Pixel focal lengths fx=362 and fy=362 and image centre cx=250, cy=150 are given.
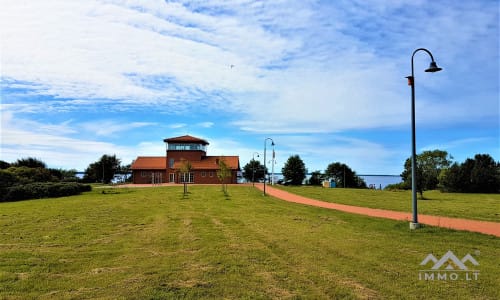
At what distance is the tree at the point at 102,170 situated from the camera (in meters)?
70.6

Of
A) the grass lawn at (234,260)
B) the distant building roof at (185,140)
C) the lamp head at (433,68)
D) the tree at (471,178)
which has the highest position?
the distant building roof at (185,140)

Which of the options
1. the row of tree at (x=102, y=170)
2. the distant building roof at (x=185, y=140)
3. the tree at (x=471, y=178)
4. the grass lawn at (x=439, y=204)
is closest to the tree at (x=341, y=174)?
the tree at (x=471, y=178)

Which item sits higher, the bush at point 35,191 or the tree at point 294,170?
the tree at point 294,170

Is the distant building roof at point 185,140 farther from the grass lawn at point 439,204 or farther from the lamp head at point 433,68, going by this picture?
the lamp head at point 433,68

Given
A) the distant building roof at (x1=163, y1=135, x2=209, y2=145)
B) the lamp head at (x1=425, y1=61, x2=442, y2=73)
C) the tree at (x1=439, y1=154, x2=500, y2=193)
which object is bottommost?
the tree at (x1=439, y1=154, x2=500, y2=193)

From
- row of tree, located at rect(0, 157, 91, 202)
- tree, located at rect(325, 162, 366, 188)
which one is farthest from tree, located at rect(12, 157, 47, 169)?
tree, located at rect(325, 162, 366, 188)

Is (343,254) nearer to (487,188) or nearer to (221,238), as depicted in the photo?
(221,238)

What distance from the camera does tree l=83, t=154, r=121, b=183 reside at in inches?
2778

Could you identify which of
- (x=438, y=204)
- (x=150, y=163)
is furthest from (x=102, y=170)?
(x=438, y=204)

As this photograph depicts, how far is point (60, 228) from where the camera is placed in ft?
42.8

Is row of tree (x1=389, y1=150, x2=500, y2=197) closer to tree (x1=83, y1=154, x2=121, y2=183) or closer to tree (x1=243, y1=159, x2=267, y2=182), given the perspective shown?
tree (x1=243, y1=159, x2=267, y2=182)

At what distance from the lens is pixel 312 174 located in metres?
67.5

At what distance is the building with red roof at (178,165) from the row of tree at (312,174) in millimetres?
A: 8978

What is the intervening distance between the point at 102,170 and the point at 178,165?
2137 cm
